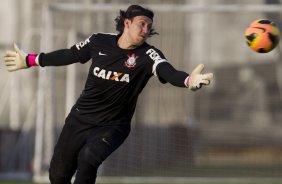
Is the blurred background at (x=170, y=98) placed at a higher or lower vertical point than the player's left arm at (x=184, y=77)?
lower

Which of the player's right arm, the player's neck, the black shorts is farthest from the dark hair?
the black shorts

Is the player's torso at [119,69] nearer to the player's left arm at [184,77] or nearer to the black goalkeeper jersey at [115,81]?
the black goalkeeper jersey at [115,81]

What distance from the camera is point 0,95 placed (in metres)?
20.9

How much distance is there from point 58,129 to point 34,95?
282cm

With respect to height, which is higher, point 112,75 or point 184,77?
point 184,77

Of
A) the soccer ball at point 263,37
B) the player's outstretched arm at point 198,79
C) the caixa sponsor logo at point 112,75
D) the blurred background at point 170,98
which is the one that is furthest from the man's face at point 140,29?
the blurred background at point 170,98

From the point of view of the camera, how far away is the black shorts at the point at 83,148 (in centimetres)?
875

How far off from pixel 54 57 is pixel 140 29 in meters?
1.12

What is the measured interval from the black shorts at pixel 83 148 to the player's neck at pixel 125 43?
772 mm

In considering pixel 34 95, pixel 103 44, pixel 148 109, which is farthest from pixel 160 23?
pixel 103 44

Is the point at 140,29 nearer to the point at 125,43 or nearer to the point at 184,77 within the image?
the point at 125,43

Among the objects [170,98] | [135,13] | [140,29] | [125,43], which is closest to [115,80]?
[125,43]

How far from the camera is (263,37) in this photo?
9.66 meters

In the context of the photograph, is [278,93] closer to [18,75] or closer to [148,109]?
[148,109]
